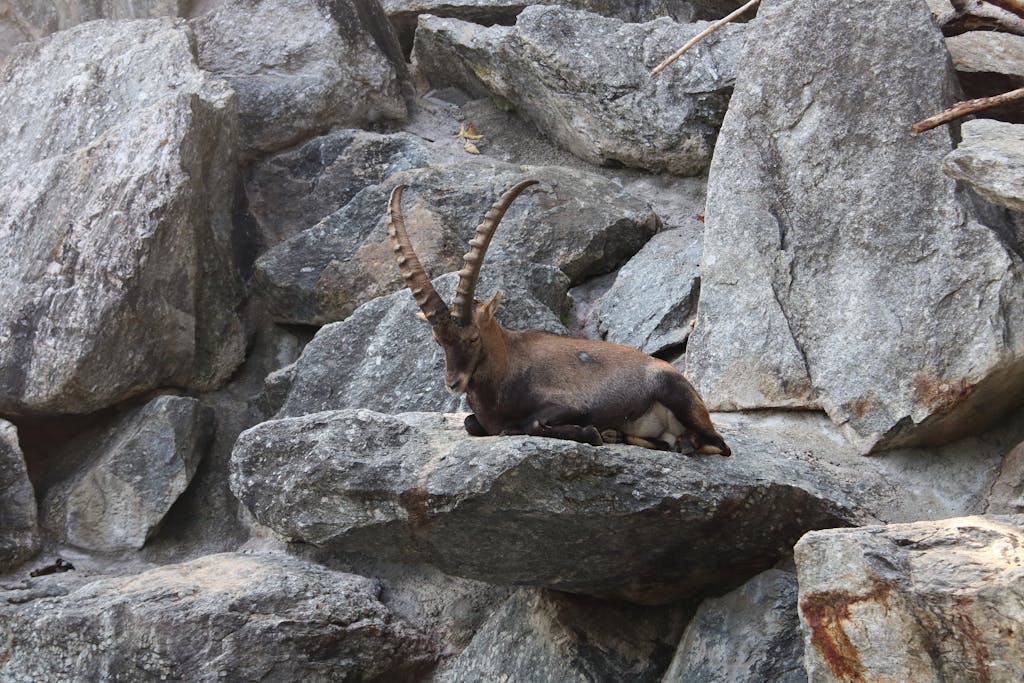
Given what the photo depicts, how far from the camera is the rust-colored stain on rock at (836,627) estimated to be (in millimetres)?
4707

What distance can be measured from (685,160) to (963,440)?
379 centimetres

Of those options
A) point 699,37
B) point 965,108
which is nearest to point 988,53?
point 965,108

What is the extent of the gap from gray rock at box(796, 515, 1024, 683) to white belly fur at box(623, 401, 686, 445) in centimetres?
160

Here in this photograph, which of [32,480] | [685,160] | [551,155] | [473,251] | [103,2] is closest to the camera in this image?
[473,251]

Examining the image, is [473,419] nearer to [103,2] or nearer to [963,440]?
[963,440]

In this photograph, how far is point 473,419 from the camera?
6.43 m

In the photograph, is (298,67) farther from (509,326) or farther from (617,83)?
(509,326)

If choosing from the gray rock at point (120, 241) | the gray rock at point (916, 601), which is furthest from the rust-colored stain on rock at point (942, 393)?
the gray rock at point (120, 241)

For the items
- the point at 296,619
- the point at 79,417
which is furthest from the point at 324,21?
the point at 296,619

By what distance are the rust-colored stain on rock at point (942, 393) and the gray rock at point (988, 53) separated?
2.73m

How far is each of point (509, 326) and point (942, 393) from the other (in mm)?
2707

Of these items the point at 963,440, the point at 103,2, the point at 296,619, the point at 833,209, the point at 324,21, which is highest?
the point at 103,2

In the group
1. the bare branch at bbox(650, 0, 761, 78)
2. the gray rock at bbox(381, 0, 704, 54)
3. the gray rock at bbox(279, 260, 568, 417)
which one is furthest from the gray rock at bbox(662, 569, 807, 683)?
the gray rock at bbox(381, 0, 704, 54)

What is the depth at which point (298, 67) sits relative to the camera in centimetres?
1109
